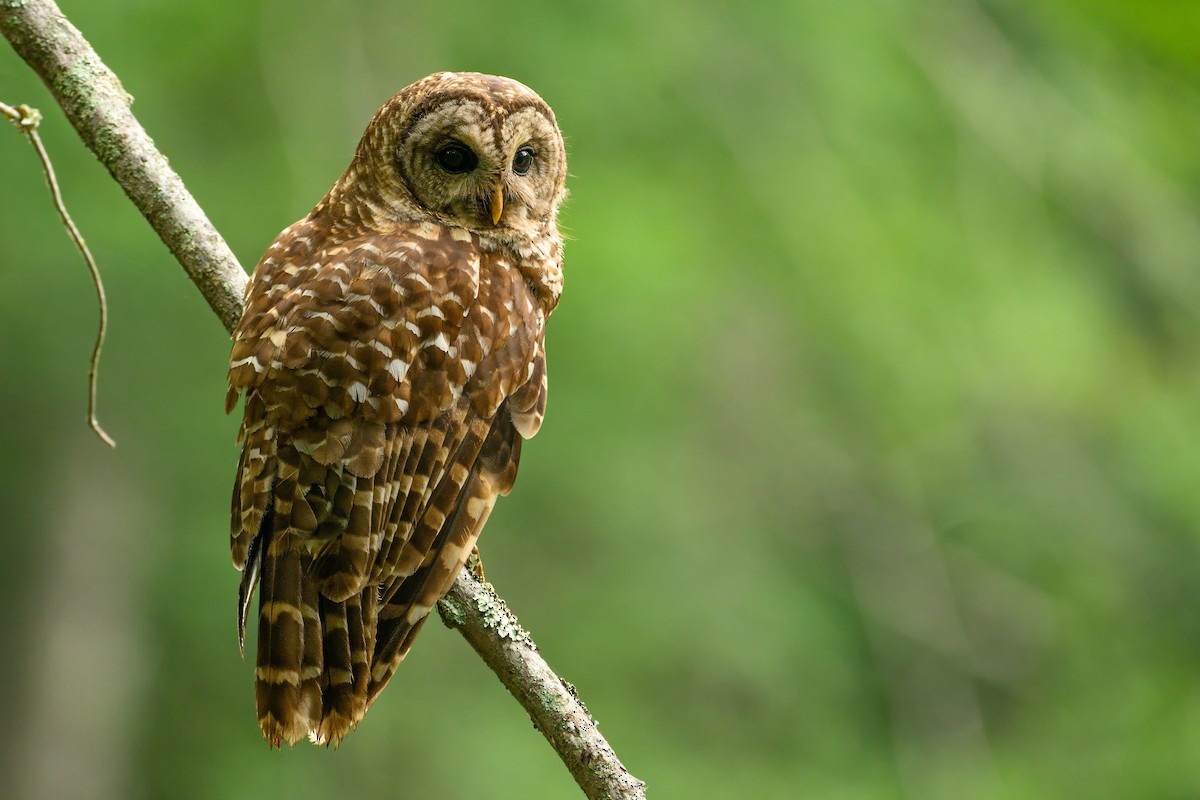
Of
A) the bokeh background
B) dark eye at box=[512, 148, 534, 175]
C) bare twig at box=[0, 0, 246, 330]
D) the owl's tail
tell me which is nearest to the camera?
the owl's tail

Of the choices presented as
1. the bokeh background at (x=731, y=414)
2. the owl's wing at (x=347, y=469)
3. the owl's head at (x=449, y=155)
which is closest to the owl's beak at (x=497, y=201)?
the owl's head at (x=449, y=155)

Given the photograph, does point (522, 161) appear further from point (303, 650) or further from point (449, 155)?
point (303, 650)

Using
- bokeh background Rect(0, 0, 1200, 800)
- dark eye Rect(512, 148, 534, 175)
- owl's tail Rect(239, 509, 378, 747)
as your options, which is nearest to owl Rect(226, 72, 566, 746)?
owl's tail Rect(239, 509, 378, 747)

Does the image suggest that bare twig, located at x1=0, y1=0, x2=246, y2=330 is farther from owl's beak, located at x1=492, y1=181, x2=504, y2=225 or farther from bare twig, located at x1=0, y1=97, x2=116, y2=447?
owl's beak, located at x1=492, y1=181, x2=504, y2=225

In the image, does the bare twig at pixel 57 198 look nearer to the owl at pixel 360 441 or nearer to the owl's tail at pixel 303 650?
the owl at pixel 360 441

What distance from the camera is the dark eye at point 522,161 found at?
3014 millimetres

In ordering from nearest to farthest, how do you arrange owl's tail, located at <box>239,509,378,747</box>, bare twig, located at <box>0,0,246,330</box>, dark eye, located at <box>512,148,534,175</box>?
1. owl's tail, located at <box>239,509,378,747</box>
2. bare twig, located at <box>0,0,246,330</box>
3. dark eye, located at <box>512,148,534,175</box>

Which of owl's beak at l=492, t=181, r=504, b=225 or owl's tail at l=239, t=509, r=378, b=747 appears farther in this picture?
owl's beak at l=492, t=181, r=504, b=225

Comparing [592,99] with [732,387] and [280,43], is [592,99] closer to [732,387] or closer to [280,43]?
[280,43]

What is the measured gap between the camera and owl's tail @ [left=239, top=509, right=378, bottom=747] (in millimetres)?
2459

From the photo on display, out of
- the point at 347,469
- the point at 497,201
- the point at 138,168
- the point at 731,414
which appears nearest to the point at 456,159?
the point at 497,201

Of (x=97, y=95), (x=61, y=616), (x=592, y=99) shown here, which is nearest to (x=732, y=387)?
(x=592, y=99)

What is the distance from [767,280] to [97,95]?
182 inches

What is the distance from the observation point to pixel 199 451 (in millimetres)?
7453
